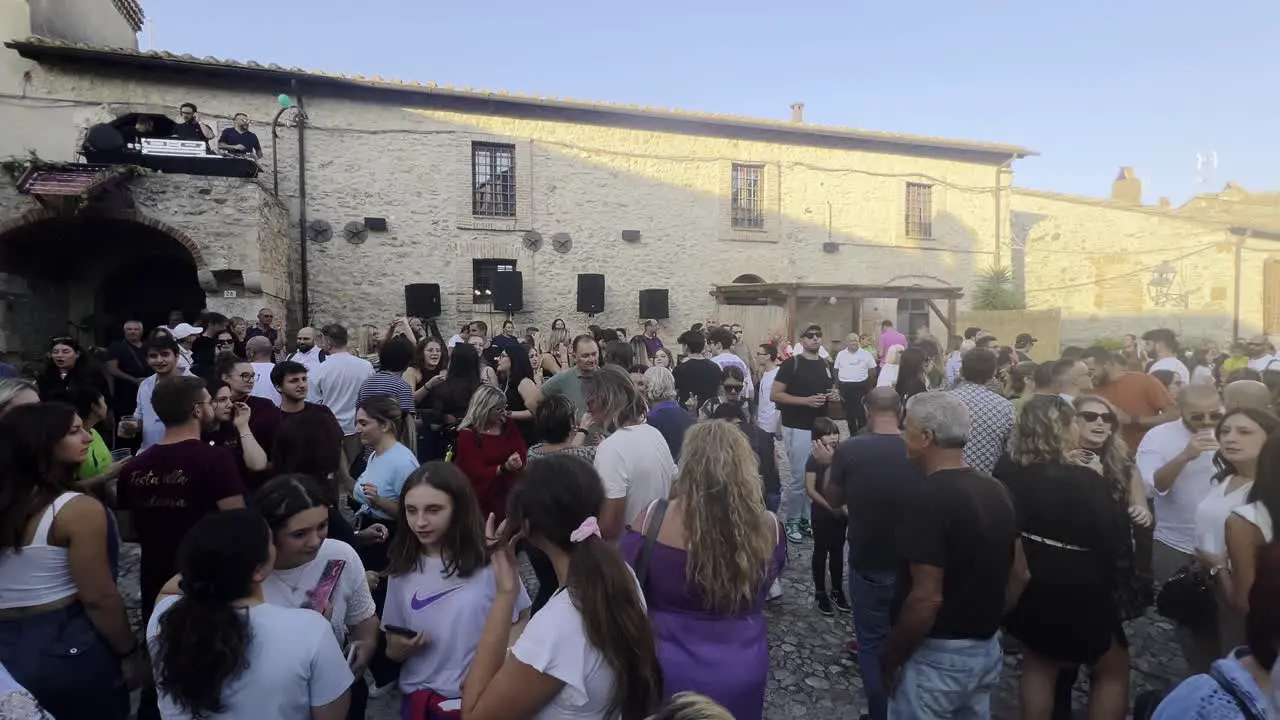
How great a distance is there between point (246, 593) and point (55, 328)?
14149 mm

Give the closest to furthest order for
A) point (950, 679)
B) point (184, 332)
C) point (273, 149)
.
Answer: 1. point (950, 679)
2. point (184, 332)
3. point (273, 149)

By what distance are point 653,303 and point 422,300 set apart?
5.09 m

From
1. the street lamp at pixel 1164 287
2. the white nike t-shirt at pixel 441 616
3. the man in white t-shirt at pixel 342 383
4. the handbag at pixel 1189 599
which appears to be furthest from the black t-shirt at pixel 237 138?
the street lamp at pixel 1164 287

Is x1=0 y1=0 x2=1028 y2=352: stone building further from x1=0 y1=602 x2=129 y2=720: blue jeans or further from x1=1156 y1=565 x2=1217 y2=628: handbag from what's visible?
x1=1156 y1=565 x2=1217 y2=628: handbag

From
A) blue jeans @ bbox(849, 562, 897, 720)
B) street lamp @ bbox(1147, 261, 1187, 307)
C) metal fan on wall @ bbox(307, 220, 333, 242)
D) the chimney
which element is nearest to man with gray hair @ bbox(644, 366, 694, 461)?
blue jeans @ bbox(849, 562, 897, 720)

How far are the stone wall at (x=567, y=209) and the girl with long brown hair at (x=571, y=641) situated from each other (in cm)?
1076

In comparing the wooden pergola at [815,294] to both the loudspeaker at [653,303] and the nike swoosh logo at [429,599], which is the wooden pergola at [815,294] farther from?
the nike swoosh logo at [429,599]

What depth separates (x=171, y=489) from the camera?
2697mm

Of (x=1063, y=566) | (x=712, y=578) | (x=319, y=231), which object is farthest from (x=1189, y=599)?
(x=319, y=231)

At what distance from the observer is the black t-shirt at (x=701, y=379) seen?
5758 millimetres

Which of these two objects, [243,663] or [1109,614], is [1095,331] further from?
[243,663]

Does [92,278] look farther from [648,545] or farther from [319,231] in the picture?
[648,545]

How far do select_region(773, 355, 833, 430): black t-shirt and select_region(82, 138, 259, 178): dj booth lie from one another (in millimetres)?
9340

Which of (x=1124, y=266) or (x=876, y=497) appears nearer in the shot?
(x=876, y=497)
